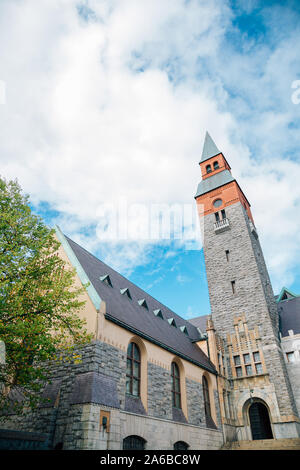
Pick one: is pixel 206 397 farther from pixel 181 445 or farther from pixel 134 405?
pixel 134 405

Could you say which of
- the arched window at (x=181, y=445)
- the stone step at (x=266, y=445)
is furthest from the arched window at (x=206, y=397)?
the arched window at (x=181, y=445)

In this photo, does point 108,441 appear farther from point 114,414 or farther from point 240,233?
point 240,233

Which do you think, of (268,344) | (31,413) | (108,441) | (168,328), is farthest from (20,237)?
(268,344)

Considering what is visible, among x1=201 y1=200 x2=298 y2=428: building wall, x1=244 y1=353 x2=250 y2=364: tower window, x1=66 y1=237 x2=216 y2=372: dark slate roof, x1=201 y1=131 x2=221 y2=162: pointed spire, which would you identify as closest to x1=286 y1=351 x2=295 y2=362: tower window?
x1=201 y1=200 x2=298 y2=428: building wall

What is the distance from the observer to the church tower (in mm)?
22766

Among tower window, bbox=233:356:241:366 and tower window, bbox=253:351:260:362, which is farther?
tower window, bbox=233:356:241:366

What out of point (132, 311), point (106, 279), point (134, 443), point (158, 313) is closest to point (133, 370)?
point (134, 443)

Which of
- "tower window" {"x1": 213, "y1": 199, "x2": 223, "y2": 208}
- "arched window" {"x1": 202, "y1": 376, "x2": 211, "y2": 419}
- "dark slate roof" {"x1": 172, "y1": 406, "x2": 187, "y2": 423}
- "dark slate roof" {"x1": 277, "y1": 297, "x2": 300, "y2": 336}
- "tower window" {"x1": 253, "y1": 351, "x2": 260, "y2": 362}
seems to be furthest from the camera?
"tower window" {"x1": 213, "y1": 199, "x2": 223, "y2": 208}

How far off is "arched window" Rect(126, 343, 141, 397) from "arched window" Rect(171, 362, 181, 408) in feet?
12.0

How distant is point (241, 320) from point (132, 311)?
41.4 ft

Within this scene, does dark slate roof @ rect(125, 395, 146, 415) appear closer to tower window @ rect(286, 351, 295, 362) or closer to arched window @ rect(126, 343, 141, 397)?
arched window @ rect(126, 343, 141, 397)

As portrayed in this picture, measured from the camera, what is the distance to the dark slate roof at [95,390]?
1178 cm

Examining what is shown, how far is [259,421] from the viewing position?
23.1 m

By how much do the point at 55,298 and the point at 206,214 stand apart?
2483cm
